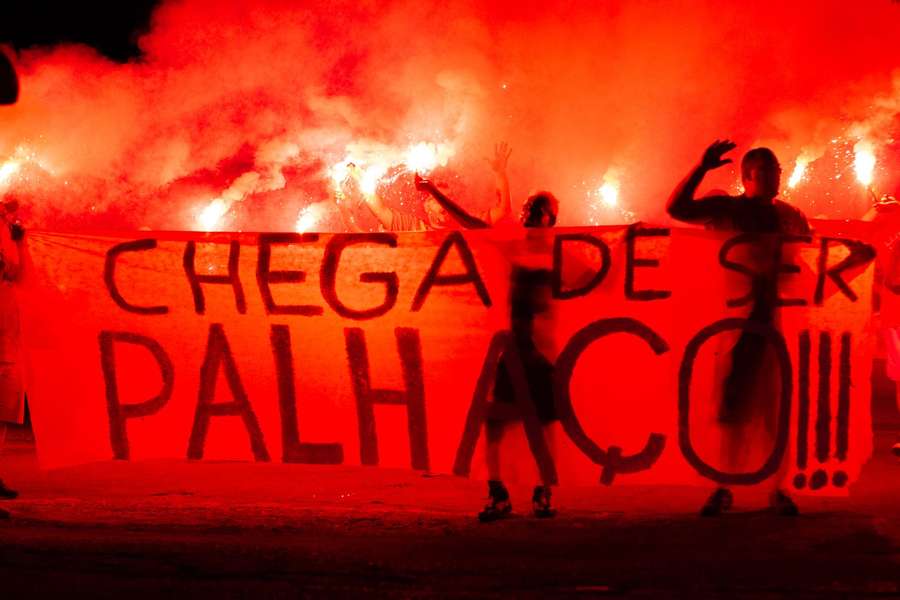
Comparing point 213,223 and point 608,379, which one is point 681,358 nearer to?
point 608,379

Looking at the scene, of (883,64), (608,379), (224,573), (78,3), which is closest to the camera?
(224,573)

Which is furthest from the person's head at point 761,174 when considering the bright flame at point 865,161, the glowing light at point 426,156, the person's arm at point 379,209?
the glowing light at point 426,156

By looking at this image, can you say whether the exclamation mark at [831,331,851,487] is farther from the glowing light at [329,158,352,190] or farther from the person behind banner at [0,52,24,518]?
the glowing light at [329,158,352,190]

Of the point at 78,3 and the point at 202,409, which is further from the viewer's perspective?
the point at 78,3

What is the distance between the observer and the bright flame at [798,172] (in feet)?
38.0

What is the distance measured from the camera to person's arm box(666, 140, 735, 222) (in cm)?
574

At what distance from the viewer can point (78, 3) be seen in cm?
1419

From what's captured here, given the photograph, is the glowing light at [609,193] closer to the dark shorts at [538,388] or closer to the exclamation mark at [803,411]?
the exclamation mark at [803,411]

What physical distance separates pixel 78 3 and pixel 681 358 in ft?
35.7

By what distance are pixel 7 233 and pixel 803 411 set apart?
174 inches

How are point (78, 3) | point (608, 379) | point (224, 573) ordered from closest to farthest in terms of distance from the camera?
1. point (224, 573)
2. point (608, 379)
3. point (78, 3)

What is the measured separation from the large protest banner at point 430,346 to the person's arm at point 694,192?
103 mm

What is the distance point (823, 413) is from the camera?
19.6 ft

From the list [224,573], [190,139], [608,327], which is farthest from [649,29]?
[224,573]
